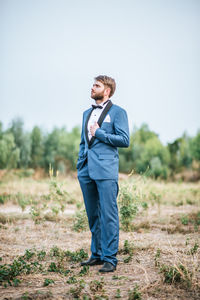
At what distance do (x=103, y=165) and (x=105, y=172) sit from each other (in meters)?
0.08

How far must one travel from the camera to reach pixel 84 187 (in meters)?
3.70

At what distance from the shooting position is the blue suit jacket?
3.45 metres

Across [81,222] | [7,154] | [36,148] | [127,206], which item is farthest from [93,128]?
[36,148]

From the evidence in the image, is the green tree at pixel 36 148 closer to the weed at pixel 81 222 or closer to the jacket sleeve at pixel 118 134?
the weed at pixel 81 222

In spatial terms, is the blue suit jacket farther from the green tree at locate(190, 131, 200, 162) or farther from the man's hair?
the green tree at locate(190, 131, 200, 162)

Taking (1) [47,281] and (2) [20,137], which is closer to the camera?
(1) [47,281]

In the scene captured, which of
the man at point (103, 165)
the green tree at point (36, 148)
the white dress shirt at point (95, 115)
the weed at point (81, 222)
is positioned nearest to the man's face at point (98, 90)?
the man at point (103, 165)

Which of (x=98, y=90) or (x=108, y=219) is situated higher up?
(x=98, y=90)

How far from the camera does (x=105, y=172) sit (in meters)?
3.43

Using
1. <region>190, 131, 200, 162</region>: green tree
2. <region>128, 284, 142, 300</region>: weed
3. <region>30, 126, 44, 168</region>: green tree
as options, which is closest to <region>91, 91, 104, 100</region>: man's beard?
<region>128, 284, 142, 300</region>: weed

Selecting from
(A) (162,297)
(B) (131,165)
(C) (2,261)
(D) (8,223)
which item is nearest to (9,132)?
(B) (131,165)

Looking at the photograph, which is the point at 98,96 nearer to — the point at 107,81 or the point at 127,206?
the point at 107,81

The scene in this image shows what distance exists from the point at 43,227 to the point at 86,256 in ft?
8.55

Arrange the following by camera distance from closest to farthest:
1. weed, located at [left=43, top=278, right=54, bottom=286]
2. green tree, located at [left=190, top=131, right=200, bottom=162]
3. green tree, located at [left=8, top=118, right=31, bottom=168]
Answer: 1. weed, located at [left=43, top=278, right=54, bottom=286]
2. green tree, located at [left=8, top=118, right=31, bottom=168]
3. green tree, located at [left=190, top=131, right=200, bottom=162]
